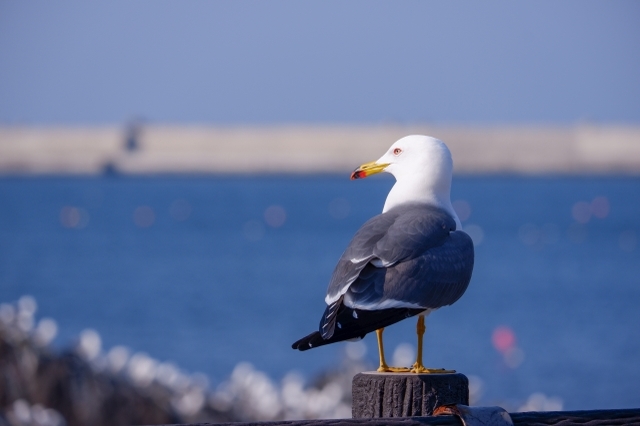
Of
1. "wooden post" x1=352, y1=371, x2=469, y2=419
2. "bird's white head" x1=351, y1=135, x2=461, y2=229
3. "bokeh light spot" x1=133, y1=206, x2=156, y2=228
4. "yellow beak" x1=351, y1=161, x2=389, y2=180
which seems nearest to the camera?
"wooden post" x1=352, y1=371, x2=469, y2=419

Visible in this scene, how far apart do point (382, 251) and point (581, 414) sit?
0.99 metres

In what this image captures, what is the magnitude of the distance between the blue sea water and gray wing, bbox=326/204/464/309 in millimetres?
7096

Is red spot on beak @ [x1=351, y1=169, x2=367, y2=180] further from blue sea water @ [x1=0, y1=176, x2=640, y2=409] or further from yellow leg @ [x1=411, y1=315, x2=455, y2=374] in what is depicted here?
blue sea water @ [x1=0, y1=176, x2=640, y2=409]

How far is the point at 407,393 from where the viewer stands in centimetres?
278

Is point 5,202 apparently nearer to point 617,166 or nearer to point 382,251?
point 617,166

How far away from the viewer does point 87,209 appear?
53500 mm

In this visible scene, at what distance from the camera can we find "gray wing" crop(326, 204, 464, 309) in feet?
10.0

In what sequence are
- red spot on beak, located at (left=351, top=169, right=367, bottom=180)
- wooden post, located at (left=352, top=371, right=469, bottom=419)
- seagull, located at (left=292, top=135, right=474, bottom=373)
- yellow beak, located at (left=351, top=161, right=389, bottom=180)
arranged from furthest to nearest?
red spot on beak, located at (left=351, top=169, right=367, bottom=180)
yellow beak, located at (left=351, top=161, right=389, bottom=180)
seagull, located at (left=292, top=135, right=474, bottom=373)
wooden post, located at (left=352, top=371, right=469, bottom=419)

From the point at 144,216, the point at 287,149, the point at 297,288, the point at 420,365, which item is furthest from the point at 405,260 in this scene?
the point at 287,149

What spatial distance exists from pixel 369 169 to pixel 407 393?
1.13 m

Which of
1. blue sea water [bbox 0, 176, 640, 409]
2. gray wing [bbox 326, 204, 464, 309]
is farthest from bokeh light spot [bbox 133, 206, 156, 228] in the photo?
gray wing [bbox 326, 204, 464, 309]

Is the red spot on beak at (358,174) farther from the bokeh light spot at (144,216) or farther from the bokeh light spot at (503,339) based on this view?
the bokeh light spot at (144,216)

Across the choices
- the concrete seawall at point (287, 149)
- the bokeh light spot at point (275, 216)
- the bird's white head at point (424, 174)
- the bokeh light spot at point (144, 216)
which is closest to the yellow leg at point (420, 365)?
the bird's white head at point (424, 174)

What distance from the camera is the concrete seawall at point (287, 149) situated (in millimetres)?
83438
